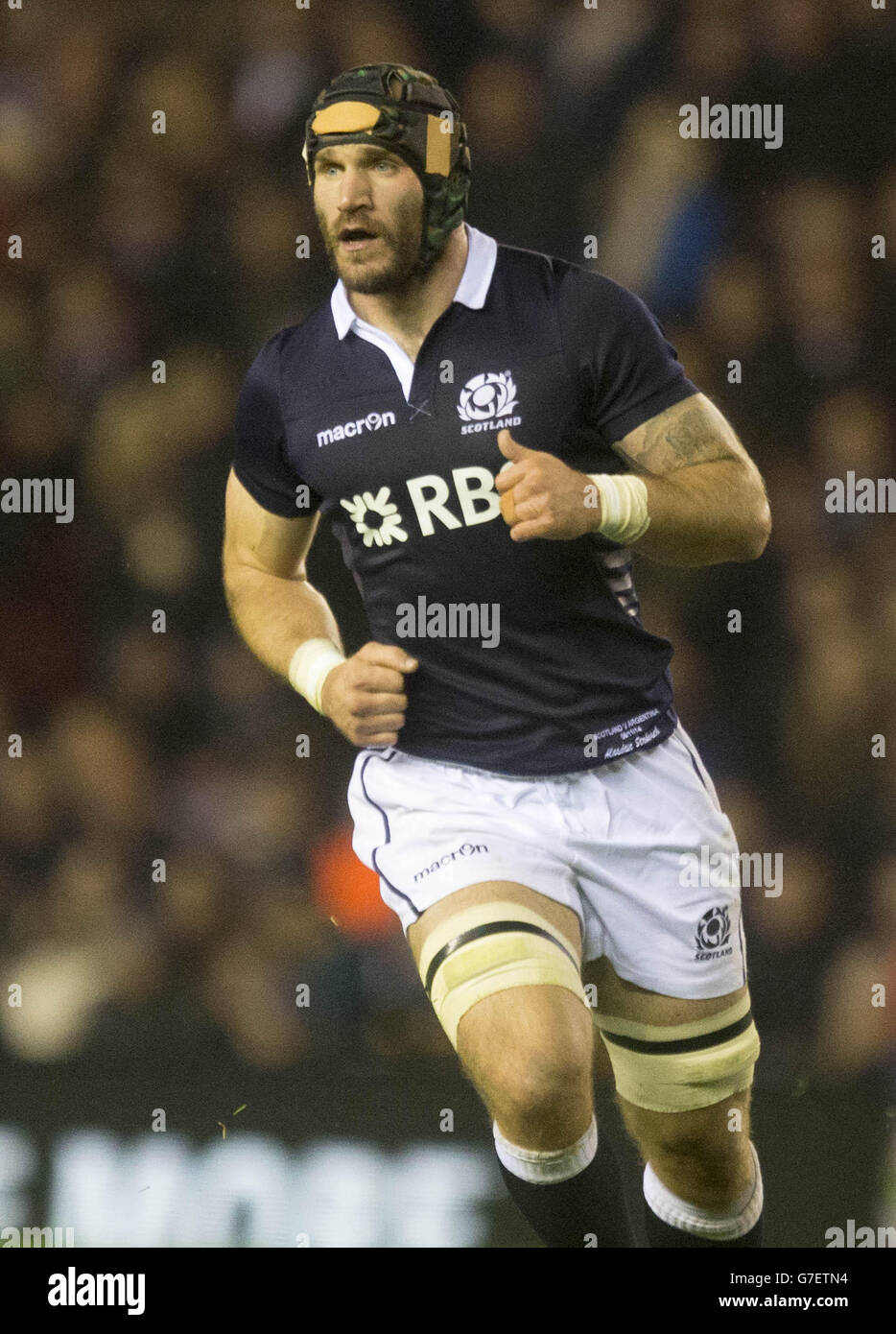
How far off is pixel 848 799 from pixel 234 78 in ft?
5.85

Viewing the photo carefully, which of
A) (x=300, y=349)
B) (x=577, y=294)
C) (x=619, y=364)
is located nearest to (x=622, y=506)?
(x=619, y=364)

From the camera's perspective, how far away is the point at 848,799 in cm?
283

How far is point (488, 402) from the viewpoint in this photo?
2445 mm

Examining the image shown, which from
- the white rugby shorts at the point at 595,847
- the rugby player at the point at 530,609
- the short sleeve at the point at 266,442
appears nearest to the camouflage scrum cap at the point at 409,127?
the rugby player at the point at 530,609

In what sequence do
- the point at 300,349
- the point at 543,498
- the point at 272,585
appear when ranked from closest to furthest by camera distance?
the point at 543,498
the point at 300,349
the point at 272,585

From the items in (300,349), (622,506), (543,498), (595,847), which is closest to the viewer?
(543,498)

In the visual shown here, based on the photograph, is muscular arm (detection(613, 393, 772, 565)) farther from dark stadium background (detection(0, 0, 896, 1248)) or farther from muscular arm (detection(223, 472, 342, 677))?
muscular arm (detection(223, 472, 342, 677))

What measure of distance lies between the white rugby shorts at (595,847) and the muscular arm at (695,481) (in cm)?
34

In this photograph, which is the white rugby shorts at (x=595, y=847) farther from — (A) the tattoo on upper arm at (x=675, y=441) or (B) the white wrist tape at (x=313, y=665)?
(A) the tattoo on upper arm at (x=675, y=441)

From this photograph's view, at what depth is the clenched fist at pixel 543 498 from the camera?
2156mm

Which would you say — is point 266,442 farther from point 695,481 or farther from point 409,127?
point 695,481

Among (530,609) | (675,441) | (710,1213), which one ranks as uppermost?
(675,441)

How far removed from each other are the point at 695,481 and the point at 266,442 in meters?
0.76
